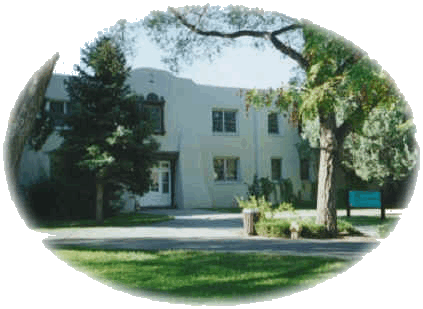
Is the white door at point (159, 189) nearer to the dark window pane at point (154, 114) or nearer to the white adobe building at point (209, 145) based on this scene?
the white adobe building at point (209, 145)

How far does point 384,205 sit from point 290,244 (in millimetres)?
1096

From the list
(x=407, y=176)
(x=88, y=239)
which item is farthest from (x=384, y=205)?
(x=88, y=239)

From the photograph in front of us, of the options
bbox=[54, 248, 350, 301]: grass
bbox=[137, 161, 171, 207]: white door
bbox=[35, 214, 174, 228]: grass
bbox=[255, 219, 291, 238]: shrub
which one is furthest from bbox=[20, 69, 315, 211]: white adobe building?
bbox=[54, 248, 350, 301]: grass

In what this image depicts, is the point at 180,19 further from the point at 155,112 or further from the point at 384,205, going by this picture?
the point at 384,205

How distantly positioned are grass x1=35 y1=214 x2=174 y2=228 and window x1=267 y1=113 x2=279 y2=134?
130cm

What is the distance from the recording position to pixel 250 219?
4148mm

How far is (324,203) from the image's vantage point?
4.97 m

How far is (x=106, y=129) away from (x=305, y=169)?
2306mm

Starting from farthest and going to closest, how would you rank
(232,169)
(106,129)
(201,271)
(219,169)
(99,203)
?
(219,169) < (232,169) < (106,129) < (99,203) < (201,271)

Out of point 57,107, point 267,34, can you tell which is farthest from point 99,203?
point 267,34

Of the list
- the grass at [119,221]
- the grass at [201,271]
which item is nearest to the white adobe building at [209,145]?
the grass at [119,221]

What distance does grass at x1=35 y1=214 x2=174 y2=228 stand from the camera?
12.1 ft

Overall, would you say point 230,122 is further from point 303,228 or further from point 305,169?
point 303,228

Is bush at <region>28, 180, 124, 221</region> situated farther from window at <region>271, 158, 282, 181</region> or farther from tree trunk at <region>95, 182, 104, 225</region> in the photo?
window at <region>271, 158, 282, 181</region>
